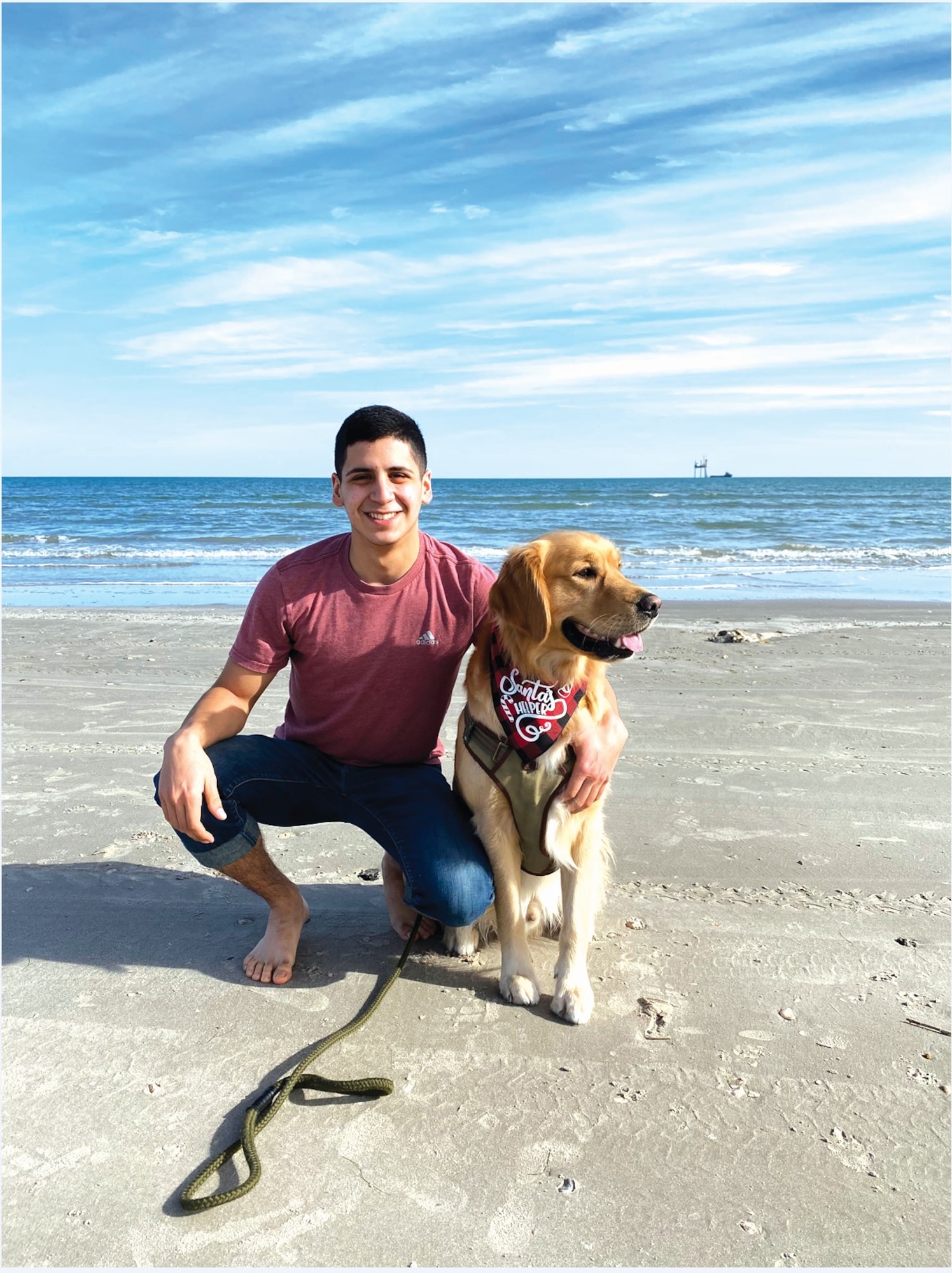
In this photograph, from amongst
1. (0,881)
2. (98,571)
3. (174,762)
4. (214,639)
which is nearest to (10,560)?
(98,571)

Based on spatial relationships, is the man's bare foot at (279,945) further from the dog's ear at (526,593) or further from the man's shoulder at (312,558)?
the dog's ear at (526,593)

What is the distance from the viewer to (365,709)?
305 centimetres

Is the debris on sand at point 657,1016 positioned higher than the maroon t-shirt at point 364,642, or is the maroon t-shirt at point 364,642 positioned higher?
the maroon t-shirt at point 364,642

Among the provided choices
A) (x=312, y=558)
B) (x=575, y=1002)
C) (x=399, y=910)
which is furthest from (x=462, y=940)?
(x=312, y=558)

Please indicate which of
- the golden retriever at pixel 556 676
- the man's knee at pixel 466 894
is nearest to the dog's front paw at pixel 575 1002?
the golden retriever at pixel 556 676

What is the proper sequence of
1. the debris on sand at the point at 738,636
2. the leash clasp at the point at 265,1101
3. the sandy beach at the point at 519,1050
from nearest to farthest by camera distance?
1. the sandy beach at the point at 519,1050
2. the leash clasp at the point at 265,1101
3. the debris on sand at the point at 738,636

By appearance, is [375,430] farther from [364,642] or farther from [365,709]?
[365,709]

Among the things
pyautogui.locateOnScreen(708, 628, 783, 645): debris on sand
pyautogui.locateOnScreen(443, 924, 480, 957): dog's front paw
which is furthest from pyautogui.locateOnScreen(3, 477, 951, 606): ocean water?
pyautogui.locateOnScreen(443, 924, 480, 957): dog's front paw

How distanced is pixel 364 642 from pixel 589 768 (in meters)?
0.81

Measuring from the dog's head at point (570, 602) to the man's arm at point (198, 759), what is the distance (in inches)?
34.0

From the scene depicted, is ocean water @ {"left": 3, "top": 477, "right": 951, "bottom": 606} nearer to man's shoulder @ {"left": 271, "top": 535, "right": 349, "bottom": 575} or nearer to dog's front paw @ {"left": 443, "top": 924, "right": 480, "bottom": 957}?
man's shoulder @ {"left": 271, "top": 535, "right": 349, "bottom": 575}

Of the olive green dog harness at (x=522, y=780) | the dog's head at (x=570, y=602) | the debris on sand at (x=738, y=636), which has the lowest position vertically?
the debris on sand at (x=738, y=636)

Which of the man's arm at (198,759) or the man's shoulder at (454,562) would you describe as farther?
the man's shoulder at (454,562)

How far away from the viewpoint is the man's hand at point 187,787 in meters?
2.64
